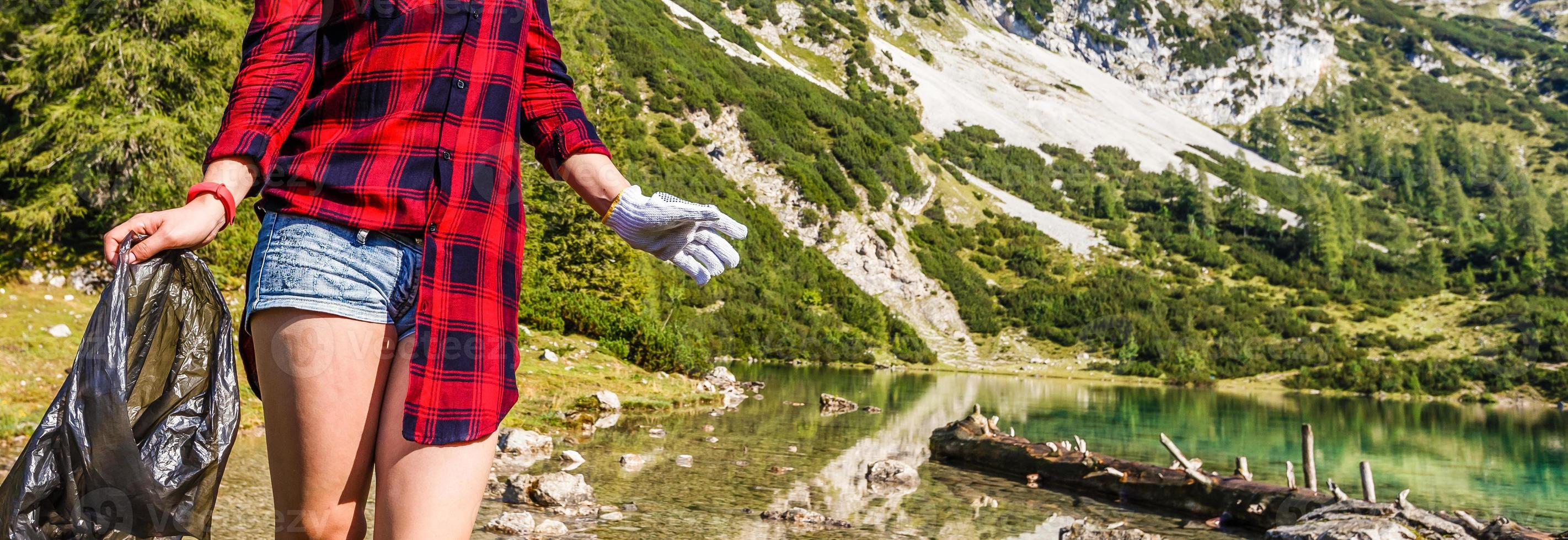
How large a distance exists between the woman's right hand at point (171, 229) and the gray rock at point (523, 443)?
1058cm

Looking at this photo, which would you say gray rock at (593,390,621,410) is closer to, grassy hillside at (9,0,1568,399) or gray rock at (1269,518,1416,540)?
grassy hillside at (9,0,1568,399)

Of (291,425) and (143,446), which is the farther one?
(143,446)

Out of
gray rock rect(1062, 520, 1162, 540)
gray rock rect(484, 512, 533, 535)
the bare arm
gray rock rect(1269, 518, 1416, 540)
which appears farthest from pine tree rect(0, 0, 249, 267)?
gray rock rect(1269, 518, 1416, 540)

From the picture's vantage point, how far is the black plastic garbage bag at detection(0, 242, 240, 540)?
1.73m

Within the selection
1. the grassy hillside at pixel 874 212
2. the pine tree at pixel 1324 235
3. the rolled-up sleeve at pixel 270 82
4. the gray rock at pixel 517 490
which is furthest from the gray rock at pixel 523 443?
the pine tree at pixel 1324 235

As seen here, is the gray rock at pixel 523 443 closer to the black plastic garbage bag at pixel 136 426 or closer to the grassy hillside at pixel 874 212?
the grassy hillside at pixel 874 212

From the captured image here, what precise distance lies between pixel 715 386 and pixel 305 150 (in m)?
24.6

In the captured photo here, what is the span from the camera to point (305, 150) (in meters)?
1.80

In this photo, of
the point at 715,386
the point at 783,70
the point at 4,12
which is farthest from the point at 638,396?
the point at 783,70

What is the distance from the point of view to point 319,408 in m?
1.67

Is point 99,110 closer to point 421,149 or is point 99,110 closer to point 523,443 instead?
point 523,443

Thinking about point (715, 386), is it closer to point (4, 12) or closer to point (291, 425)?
point (4, 12)

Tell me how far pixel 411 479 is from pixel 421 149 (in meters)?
0.63

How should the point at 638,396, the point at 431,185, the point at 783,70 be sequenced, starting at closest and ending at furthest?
the point at 431,185, the point at 638,396, the point at 783,70
